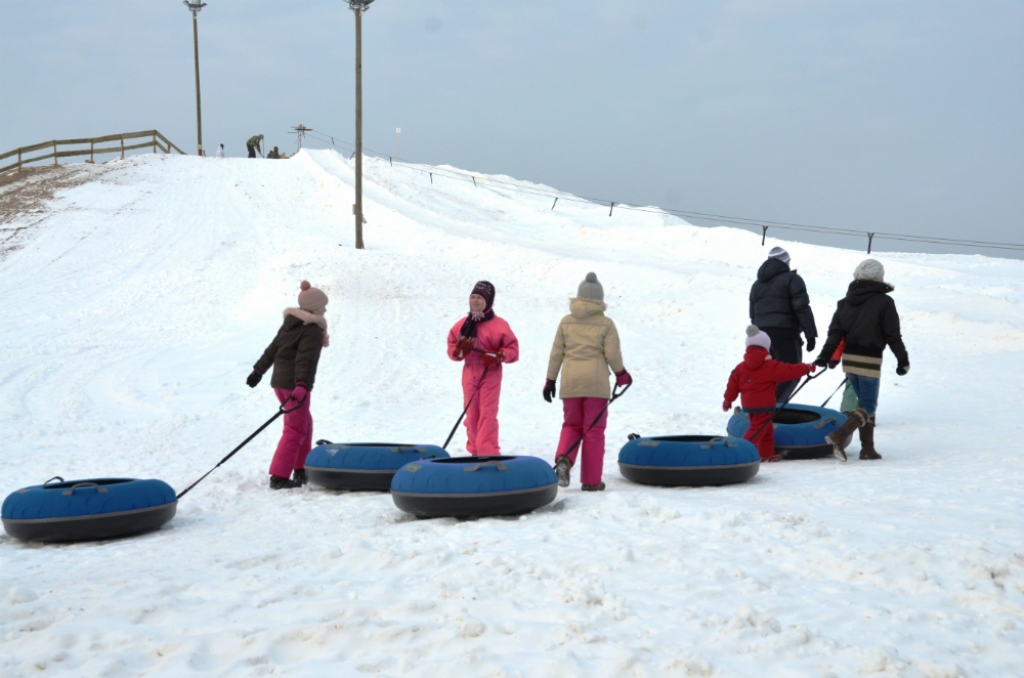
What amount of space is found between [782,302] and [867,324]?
53.1 inches

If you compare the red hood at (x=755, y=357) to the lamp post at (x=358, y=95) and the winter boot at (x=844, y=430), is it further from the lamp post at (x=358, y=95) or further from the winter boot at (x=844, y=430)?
the lamp post at (x=358, y=95)

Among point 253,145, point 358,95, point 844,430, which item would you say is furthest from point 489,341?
point 253,145

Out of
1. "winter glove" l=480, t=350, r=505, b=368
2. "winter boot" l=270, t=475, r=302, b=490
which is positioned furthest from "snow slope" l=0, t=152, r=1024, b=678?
"winter glove" l=480, t=350, r=505, b=368

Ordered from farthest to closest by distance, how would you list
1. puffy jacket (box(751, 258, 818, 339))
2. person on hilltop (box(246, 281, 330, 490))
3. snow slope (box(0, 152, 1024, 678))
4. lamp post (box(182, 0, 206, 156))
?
lamp post (box(182, 0, 206, 156)) → puffy jacket (box(751, 258, 818, 339)) → person on hilltop (box(246, 281, 330, 490)) → snow slope (box(0, 152, 1024, 678))

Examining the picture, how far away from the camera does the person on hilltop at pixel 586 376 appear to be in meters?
7.02

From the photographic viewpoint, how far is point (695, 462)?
7.07m

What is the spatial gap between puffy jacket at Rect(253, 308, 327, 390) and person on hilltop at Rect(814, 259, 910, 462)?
14.3 feet

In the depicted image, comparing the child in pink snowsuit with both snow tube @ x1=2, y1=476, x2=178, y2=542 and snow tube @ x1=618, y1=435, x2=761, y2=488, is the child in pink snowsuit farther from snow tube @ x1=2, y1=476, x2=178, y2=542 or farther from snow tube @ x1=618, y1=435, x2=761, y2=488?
snow tube @ x1=2, y1=476, x2=178, y2=542

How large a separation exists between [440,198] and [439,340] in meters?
21.2

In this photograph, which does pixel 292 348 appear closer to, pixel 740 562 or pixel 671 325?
pixel 740 562

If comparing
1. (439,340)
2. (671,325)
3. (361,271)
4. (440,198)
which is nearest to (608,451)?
(439,340)

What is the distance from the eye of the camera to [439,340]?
15570 millimetres

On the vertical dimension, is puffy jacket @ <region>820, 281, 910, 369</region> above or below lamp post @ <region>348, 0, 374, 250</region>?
below

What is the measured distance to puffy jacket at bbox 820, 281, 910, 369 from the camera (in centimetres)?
820
